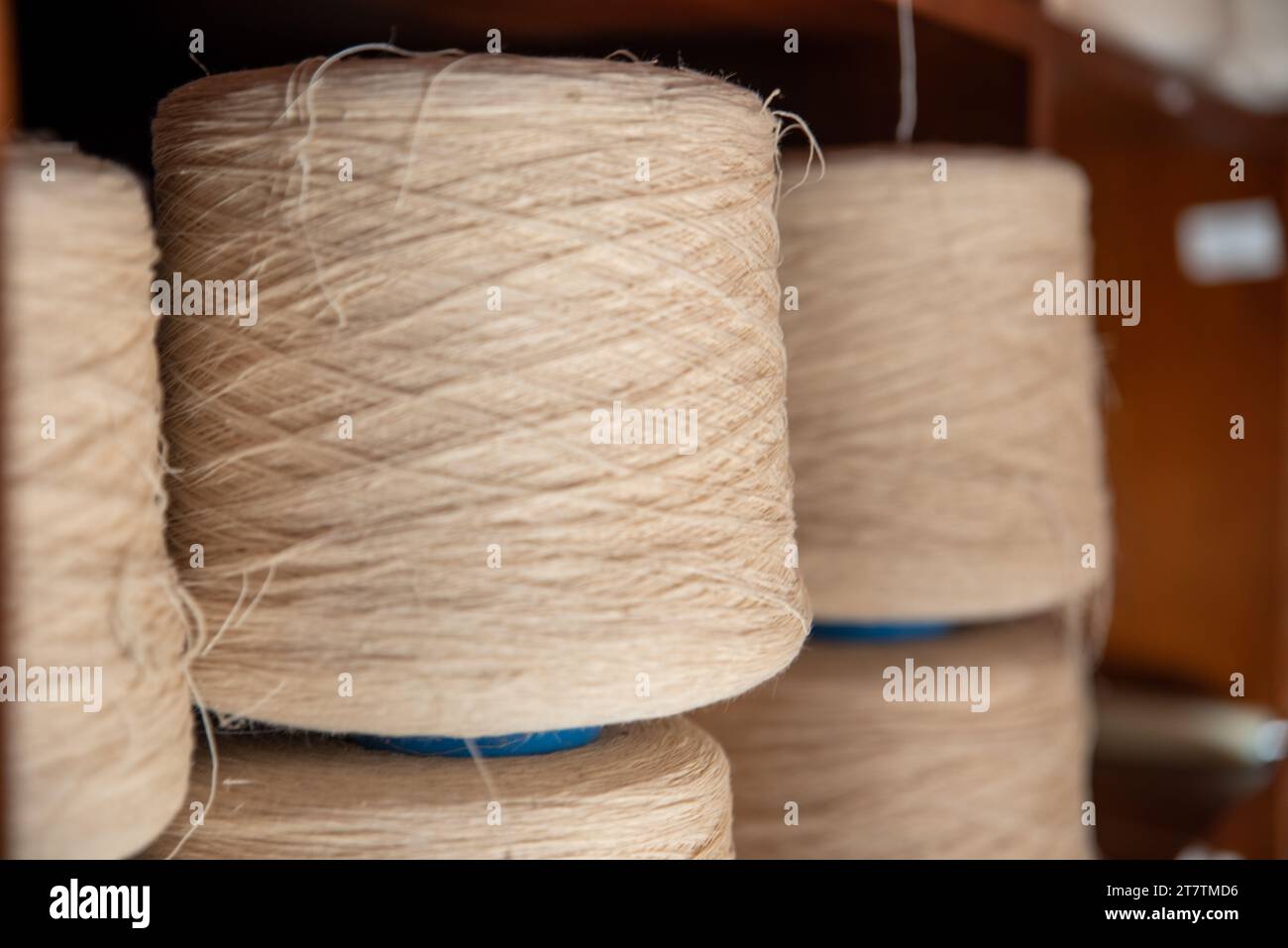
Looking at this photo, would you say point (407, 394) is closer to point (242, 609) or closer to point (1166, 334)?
point (242, 609)

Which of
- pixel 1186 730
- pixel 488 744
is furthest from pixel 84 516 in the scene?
pixel 1186 730

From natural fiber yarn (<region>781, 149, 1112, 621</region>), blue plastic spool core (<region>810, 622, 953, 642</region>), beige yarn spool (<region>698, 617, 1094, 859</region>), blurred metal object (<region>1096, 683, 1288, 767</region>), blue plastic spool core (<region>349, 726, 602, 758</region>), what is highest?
natural fiber yarn (<region>781, 149, 1112, 621</region>)

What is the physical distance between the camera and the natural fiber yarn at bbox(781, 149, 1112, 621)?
808 mm

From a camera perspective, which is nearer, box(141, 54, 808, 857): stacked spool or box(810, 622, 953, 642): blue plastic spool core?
box(141, 54, 808, 857): stacked spool

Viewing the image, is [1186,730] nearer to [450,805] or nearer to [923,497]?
[923,497]

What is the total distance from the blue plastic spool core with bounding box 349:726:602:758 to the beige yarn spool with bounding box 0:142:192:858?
0.14m

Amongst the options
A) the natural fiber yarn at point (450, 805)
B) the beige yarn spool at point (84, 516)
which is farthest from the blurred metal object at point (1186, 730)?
the beige yarn spool at point (84, 516)

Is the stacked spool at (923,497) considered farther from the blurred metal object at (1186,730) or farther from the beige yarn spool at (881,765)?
the blurred metal object at (1186,730)

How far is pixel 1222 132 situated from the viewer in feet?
4.35

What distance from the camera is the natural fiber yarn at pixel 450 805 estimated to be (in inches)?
21.5

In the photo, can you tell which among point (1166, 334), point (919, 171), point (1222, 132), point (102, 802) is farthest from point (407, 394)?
point (1166, 334)

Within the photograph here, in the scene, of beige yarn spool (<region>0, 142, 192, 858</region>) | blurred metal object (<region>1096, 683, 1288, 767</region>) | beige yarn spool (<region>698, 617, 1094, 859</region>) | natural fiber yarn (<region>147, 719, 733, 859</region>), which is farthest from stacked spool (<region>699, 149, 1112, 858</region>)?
blurred metal object (<region>1096, 683, 1288, 767</region>)

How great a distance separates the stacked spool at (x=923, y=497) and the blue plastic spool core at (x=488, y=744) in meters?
0.25

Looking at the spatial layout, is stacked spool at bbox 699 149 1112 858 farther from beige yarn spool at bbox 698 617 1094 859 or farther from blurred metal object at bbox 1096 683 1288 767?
blurred metal object at bbox 1096 683 1288 767
